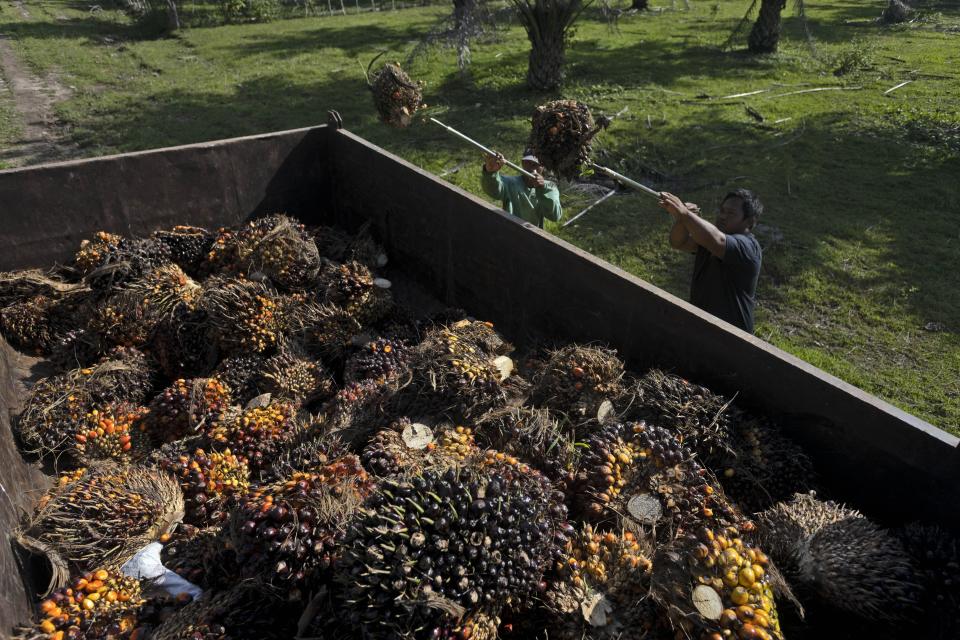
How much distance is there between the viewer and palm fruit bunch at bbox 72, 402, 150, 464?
155 inches

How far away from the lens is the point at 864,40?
58.7ft

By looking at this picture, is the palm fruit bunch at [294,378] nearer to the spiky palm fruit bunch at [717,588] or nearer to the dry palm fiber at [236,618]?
the dry palm fiber at [236,618]

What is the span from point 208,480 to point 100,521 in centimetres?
54

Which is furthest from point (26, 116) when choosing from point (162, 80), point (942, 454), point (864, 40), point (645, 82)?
point (864, 40)

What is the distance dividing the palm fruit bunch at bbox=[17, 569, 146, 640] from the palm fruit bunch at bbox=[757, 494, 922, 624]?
2.89 m

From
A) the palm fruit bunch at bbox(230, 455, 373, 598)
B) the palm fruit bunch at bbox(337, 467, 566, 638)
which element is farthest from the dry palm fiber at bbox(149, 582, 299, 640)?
the palm fruit bunch at bbox(337, 467, 566, 638)

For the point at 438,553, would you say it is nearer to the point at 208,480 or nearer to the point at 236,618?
the point at 236,618

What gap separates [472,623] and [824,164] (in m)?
9.96

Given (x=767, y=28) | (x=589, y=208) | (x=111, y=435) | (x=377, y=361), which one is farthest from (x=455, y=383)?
(x=767, y=28)

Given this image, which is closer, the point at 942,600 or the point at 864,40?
the point at 942,600

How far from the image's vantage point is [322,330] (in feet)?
15.6

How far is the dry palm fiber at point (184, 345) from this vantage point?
475 cm

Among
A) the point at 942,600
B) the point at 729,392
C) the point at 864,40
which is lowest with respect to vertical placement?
the point at 942,600

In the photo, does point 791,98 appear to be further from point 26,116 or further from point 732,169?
point 26,116
